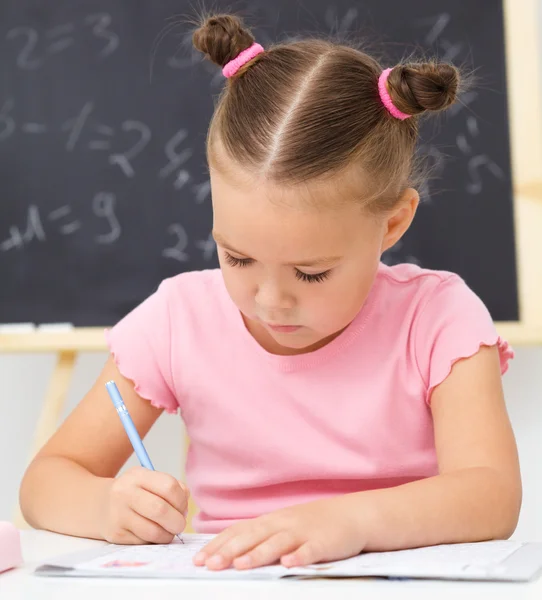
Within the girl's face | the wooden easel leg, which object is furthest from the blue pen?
the wooden easel leg

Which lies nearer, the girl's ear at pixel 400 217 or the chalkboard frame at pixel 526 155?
the girl's ear at pixel 400 217

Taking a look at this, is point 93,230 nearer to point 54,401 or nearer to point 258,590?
point 54,401

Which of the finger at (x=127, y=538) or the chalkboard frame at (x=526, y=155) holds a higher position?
the chalkboard frame at (x=526, y=155)

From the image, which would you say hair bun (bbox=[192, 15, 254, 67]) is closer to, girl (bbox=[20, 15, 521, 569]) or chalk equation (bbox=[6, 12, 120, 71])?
girl (bbox=[20, 15, 521, 569])

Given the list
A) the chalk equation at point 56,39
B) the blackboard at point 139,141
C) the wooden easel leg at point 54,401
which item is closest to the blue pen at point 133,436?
the wooden easel leg at point 54,401

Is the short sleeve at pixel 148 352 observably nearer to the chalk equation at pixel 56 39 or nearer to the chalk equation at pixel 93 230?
the chalk equation at pixel 93 230

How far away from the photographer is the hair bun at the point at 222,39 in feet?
3.40

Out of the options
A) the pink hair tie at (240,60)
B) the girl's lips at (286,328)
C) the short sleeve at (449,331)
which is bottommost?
the short sleeve at (449,331)

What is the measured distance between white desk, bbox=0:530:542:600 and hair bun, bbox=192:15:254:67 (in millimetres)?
602

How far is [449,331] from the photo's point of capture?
1077mm

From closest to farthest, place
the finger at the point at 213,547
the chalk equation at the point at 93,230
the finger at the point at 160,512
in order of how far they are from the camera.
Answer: the finger at the point at 213,547
the finger at the point at 160,512
the chalk equation at the point at 93,230

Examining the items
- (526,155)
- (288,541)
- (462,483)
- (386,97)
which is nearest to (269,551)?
(288,541)

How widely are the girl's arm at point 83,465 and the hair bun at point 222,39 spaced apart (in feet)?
1.33

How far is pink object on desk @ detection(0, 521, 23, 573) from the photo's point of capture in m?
0.75
